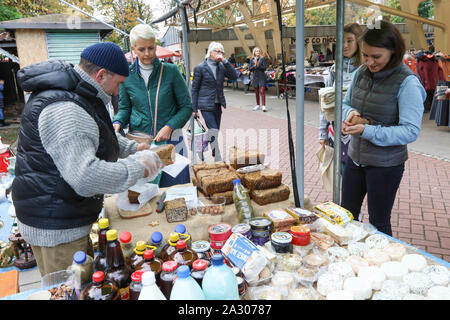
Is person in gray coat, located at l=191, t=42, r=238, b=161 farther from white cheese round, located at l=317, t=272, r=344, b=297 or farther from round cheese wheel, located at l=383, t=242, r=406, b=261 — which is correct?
white cheese round, located at l=317, t=272, r=344, b=297

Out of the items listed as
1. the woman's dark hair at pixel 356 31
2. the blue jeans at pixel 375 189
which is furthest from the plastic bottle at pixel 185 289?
the woman's dark hair at pixel 356 31

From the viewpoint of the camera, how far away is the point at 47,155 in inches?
61.7

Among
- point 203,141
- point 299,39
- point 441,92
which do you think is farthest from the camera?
point 441,92

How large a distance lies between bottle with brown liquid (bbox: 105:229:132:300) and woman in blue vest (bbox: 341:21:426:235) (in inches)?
63.4

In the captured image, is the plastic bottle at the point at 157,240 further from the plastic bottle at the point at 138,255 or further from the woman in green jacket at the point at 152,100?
the woman in green jacket at the point at 152,100

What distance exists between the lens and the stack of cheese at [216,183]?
95.3 inches

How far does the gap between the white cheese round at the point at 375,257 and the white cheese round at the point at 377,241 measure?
55mm

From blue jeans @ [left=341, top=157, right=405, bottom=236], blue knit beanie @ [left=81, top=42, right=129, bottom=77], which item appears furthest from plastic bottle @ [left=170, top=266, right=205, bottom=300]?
blue jeans @ [left=341, top=157, right=405, bottom=236]

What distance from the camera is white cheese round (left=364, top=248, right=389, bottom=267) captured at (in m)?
1.72

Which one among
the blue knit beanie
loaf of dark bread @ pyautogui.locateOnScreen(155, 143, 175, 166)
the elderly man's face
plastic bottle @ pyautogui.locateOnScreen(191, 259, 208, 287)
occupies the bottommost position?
plastic bottle @ pyautogui.locateOnScreen(191, 259, 208, 287)
